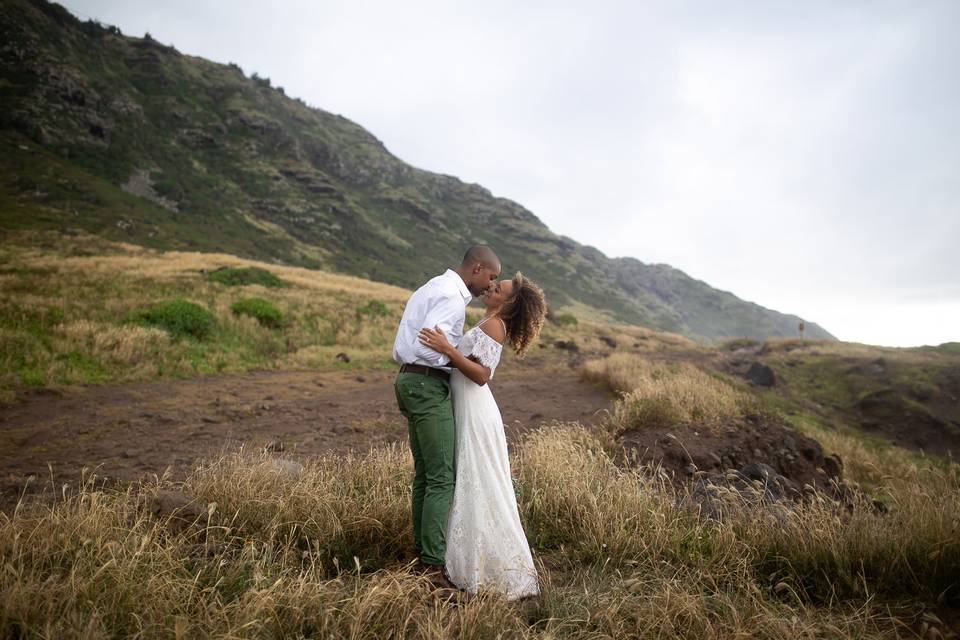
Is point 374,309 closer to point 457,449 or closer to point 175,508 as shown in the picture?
point 175,508

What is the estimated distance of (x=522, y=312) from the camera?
3582 mm

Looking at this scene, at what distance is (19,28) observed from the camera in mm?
55969

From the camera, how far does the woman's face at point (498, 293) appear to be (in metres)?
3.53

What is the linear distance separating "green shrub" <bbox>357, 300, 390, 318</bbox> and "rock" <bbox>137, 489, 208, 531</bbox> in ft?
57.6

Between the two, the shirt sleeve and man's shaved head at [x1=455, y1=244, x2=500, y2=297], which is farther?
man's shaved head at [x1=455, y1=244, x2=500, y2=297]

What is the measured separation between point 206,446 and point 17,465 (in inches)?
78.1

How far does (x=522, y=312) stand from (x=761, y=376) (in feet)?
68.1

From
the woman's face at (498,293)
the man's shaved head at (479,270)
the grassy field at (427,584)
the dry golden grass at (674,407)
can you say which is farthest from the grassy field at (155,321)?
the dry golden grass at (674,407)

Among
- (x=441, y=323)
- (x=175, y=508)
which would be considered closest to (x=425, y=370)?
(x=441, y=323)

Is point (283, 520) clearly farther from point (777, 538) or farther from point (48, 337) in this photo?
point (48, 337)

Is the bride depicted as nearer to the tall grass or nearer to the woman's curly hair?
the woman's curly hair

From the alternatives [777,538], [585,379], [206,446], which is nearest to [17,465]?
[206,446]

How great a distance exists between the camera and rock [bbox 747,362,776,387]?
2014 centimetres

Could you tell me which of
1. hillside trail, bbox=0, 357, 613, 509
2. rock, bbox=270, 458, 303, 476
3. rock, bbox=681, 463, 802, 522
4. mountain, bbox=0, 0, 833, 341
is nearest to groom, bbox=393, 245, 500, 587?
rock, bbox=270, 458, 303, 476
